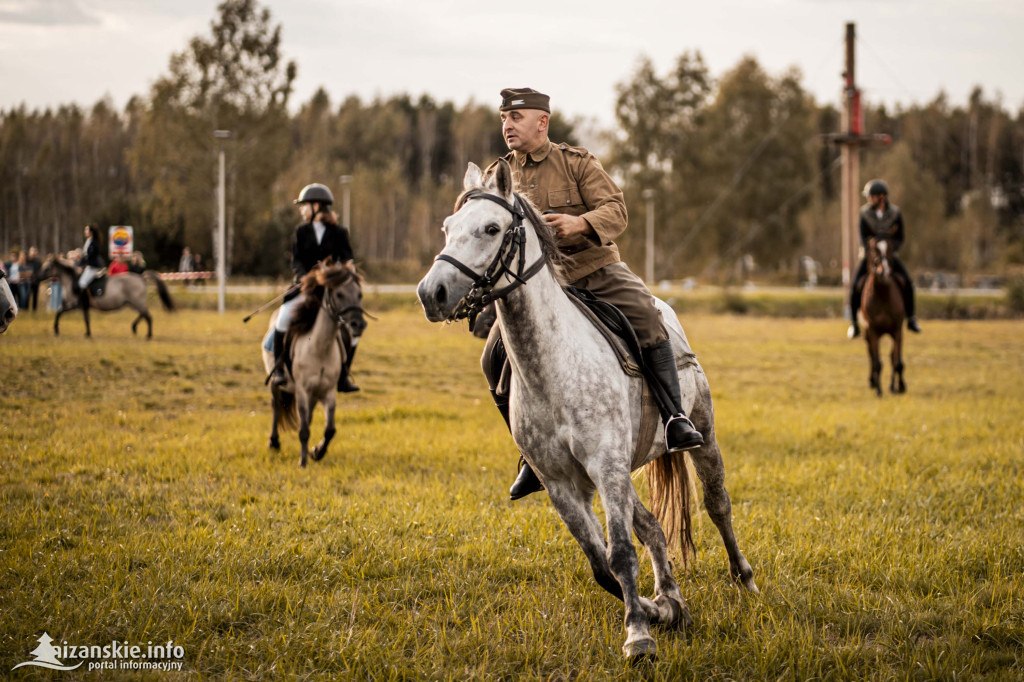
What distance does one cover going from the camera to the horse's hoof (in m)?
4.07

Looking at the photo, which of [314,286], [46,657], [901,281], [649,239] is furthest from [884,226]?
[649,239]

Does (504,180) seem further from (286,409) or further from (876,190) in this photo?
(876,190)

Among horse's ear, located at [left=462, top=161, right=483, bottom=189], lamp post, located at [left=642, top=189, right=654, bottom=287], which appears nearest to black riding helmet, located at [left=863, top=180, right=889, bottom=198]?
horse's ear, located at [left=462, top=161, right=483, bottom=189]

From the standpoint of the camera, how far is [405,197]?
76.4 metres

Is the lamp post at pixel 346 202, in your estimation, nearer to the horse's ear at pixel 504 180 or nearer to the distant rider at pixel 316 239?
the distant rider at pixel 316 239

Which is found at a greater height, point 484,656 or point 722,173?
point 722,173

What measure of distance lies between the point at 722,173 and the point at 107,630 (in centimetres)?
6207

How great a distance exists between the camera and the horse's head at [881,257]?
1478 cm

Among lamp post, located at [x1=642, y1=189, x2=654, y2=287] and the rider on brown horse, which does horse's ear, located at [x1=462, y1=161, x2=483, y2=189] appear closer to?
the rider on brown horse

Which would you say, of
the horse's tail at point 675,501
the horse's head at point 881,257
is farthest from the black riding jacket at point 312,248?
the horse's head at point 881,257

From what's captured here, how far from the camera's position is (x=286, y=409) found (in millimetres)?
10023

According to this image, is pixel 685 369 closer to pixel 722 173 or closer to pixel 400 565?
pixel 400 565

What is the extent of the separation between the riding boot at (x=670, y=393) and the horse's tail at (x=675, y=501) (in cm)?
75

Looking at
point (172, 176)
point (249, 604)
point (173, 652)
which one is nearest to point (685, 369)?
point (249, 604)
